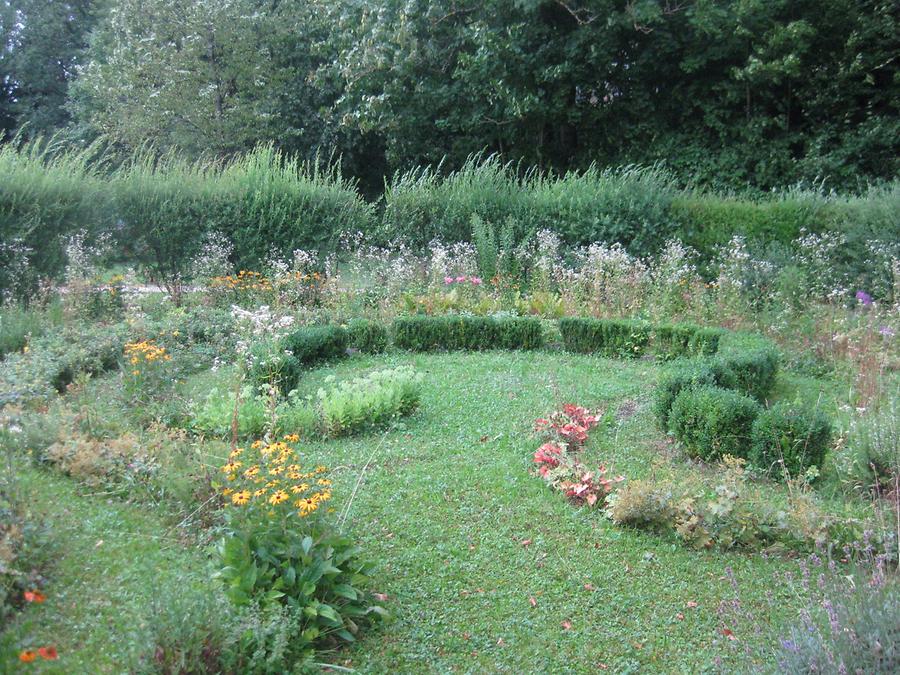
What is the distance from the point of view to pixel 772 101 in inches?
688

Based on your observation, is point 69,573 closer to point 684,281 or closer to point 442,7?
point 684,281

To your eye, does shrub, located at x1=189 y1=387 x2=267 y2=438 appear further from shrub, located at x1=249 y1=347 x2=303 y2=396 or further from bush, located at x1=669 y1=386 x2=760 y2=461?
bush, located at x1=669 y1=386 x2=760 y2=461

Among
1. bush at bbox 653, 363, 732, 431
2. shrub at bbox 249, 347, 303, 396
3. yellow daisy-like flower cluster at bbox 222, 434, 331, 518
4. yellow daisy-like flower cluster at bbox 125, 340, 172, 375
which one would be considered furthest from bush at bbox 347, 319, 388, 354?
yellow daisy-like flower cluster at bbox 222, 434, 331, 518

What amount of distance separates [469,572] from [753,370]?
147 inches

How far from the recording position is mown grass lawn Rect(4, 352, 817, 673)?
3004 mm

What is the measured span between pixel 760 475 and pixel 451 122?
15.2 meters

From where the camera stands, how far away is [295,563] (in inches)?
125

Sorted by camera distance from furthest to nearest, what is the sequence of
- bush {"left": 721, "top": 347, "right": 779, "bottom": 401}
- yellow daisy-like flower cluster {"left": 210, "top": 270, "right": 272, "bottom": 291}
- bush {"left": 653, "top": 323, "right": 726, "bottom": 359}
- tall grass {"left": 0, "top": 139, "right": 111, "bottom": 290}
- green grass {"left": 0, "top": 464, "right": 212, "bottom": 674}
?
yellow daisy-like flower cluster {"left": 210, "top": 270, "right": 272, "bottom": 291}
tall grass {"left": 0, "top": 139, "right": 111, "bottom": 290}
bush {"left": 653, "top": 323, "right": 726, "bottom": 359}
bush {"left": 721, "top": 347, "right": 779, "bottom": 401}
green grass {"left": 0, "top": 464, "right": 212, "bottom": 674}

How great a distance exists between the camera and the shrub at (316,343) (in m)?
7.82

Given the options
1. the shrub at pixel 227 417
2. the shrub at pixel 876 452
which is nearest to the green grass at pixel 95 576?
the shrub at pixel 227 417

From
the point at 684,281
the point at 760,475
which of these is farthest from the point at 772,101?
the point at 760,475

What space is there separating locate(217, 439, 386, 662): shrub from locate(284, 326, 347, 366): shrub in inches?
168

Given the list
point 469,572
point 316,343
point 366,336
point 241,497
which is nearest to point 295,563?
point 241,497

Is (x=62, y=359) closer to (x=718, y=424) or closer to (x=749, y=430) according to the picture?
(x=718, y=424)
